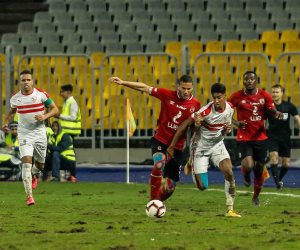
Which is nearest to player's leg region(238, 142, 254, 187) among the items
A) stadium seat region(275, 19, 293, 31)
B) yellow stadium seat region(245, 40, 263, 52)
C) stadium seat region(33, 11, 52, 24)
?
yellow stadium seat region(245, 40, 263, 52)

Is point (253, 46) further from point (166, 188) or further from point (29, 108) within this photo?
point (166, 188)

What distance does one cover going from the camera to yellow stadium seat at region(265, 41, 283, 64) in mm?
29000

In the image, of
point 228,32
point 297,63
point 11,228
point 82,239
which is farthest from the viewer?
point 228,32

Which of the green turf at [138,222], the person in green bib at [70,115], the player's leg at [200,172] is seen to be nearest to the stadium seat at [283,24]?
the person in green bib at [70,115]

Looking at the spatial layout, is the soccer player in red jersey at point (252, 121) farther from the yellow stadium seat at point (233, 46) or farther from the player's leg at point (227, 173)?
the yellow stadium seat at point (233, 46)

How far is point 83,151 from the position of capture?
2694cm

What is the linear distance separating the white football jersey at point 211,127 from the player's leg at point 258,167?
170 centimetres

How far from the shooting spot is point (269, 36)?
29.8m

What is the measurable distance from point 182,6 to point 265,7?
2.07 meters

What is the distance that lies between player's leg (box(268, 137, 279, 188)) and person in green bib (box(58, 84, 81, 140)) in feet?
14.0

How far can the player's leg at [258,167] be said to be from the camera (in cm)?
1795

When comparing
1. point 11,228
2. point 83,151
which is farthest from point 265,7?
point 11,228

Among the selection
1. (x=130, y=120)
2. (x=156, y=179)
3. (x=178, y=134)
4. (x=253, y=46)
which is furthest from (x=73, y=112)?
(x=178, y=134)

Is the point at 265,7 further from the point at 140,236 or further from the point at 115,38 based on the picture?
the point at 140,236
